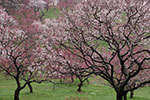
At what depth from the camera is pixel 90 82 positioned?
30406 mm

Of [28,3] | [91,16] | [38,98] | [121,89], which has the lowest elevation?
[38,98]

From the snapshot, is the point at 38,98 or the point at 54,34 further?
the point at 38,98

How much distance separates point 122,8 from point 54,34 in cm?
600

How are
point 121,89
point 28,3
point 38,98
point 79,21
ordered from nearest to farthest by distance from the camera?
point 121,89, point 79,21, point 38,98, point 28,3

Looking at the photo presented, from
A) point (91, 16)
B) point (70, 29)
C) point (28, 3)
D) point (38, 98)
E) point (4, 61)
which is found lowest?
point (38, 98)

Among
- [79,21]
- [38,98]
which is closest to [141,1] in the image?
[79,21]

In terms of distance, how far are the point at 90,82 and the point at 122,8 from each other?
20342mm

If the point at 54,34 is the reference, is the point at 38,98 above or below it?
below

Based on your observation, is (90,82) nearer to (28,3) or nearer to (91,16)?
(91,16)

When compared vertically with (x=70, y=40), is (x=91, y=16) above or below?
above

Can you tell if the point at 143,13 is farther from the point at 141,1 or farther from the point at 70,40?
the point at 70,40

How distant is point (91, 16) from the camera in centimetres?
1230

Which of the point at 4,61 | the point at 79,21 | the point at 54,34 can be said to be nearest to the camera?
the point at 79,21

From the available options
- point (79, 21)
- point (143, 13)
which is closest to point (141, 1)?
point (143, 13)
